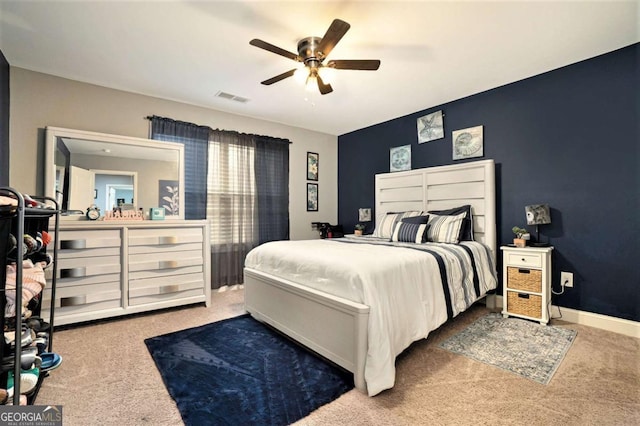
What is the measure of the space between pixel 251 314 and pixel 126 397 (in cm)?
131

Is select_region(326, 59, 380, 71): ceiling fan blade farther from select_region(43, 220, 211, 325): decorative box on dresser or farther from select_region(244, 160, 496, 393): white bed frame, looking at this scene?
select_region(43, 220, 211, 325): decorative box on dresser

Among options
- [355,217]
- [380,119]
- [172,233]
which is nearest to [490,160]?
[380,119]

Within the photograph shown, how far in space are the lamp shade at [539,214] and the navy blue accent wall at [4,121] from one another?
493 centimetres

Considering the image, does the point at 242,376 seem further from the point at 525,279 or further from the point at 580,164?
the point at 580,164

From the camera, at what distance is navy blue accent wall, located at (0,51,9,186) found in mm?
2562

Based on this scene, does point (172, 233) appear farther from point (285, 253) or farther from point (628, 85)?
point (628, 85)

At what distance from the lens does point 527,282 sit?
2.78 metres

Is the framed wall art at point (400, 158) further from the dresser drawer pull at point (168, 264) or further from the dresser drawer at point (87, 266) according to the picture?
the dresser drawer at point (87, 266)

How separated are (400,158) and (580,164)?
81.3 inches

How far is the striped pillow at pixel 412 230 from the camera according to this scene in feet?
10.4

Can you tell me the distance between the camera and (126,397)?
5.44 ft

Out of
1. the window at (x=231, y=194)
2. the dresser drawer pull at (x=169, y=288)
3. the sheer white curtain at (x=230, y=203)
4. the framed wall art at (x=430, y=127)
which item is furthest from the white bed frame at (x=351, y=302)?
the window at (x=231, y=194)

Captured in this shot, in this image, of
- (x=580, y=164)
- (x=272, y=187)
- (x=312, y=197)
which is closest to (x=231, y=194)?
(x=272, y=187)

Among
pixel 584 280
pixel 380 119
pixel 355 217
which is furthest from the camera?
pixel 355 217
